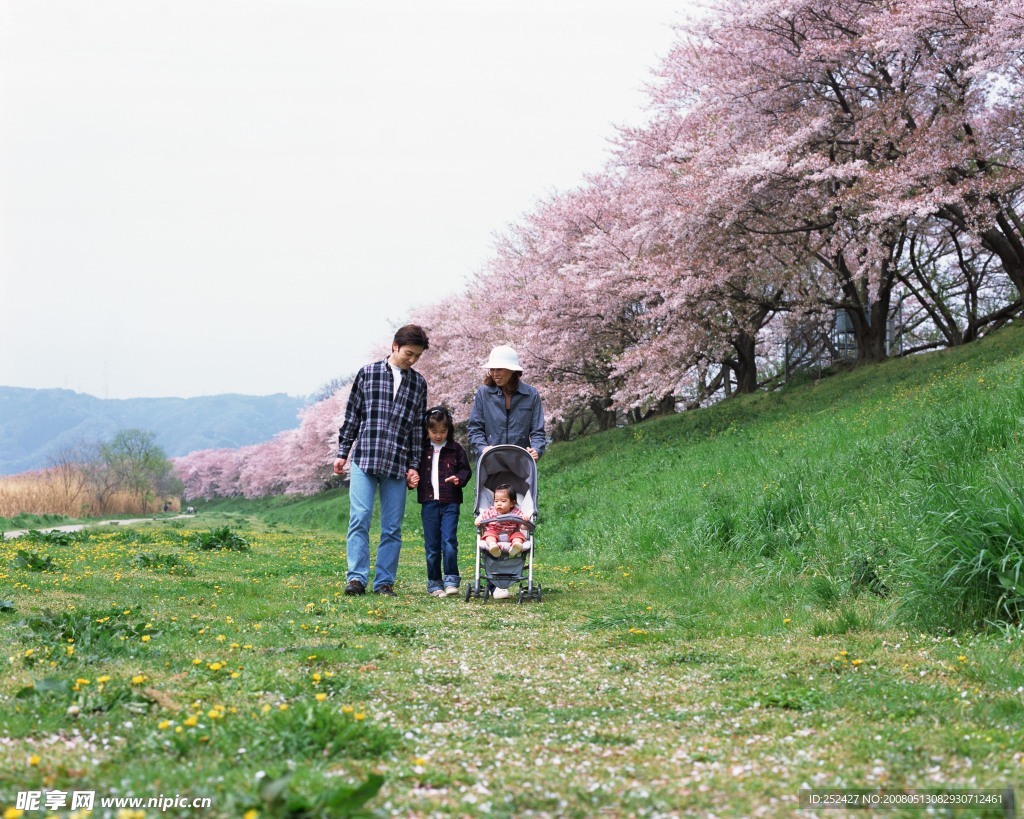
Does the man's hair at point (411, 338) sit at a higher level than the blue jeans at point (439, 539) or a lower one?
higher

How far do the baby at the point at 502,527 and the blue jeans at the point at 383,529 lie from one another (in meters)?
0.85

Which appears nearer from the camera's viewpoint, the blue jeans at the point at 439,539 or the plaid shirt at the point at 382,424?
the plaid shirt at the point at 382,424

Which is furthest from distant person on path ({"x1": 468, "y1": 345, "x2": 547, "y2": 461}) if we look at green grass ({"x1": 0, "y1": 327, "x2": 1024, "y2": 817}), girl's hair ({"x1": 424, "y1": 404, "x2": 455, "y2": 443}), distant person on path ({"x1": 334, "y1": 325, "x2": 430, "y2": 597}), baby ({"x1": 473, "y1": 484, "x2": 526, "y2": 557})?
green grass ({"x1": 0, "y1": 327, "x2": 1024, "y2": 817})

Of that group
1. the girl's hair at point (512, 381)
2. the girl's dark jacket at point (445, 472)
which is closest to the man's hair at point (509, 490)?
the girl's dark jacket at point (445, 472)

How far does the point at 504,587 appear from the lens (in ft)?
27.7

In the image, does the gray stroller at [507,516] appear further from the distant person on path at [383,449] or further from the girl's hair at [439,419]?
the distant person on path at [383,449]

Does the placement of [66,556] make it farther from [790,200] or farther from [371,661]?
[790,200]

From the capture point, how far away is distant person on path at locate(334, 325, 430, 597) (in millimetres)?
8328

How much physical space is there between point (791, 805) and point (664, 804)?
0.39 meters

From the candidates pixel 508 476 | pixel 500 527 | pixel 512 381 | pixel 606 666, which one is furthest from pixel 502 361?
pixel 606 666

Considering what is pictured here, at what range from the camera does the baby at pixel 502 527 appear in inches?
323

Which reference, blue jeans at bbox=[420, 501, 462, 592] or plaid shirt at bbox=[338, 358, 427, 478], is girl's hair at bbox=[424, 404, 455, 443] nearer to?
plaid shirt at bbox=[338, 358, 427, 478]

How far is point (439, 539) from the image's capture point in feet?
28.8

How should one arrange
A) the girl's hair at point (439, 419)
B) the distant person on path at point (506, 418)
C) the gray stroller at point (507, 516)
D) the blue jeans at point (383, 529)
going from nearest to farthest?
1. the gray stroller at point (507, 516)
2. the blue jeans at point (383, 529)
3. the distant person on path at point (506, 418)
4. the girl's hair at point (439, 419)
